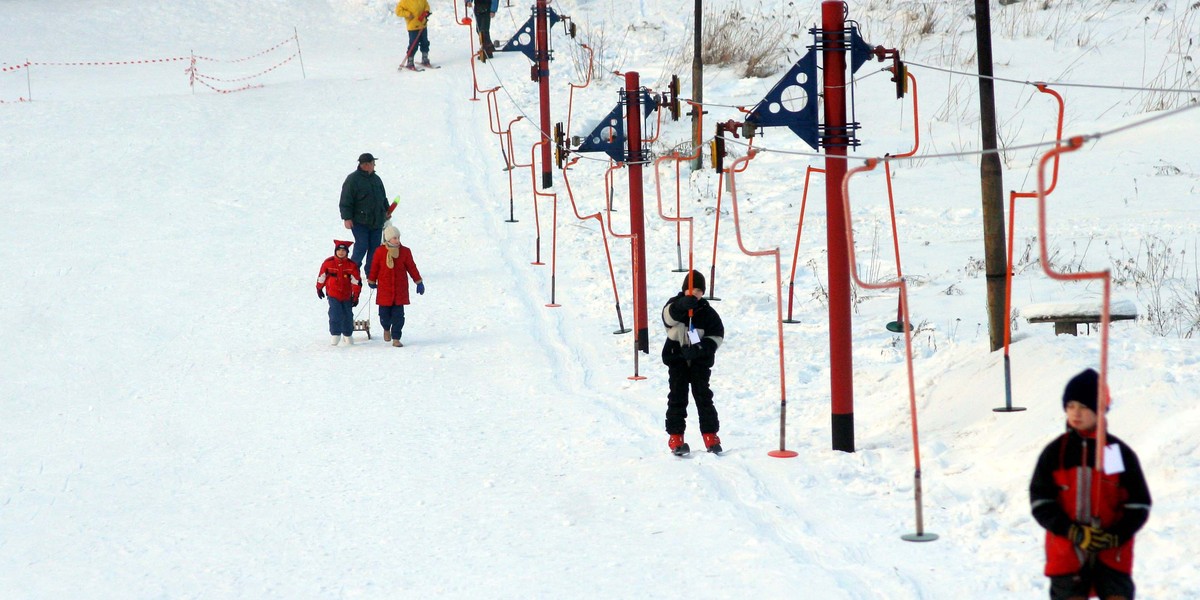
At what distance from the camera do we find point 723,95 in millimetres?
23688

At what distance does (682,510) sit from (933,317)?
526cm

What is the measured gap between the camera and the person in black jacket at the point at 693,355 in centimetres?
820

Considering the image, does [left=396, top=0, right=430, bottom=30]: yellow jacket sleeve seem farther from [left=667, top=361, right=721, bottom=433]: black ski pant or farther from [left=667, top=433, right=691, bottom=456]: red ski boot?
[left=667, top=433, right=691, bottom=456]: red ski boot

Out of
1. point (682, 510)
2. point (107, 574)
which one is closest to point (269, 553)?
point (107, 574)

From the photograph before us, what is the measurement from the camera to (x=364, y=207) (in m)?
14.3

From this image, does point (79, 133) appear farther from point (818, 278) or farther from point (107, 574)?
point (107, 574)

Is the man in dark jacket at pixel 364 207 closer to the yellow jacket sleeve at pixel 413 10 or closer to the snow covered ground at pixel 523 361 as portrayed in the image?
the snow covered ground at pixel 523 361

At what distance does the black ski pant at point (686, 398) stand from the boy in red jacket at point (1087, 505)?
12.4ft

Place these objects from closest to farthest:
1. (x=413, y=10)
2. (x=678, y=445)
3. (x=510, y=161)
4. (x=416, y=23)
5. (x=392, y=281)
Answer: (x=678, y=445) → (x=392, y=281) → (x=510, y=161) → (x=413, y=10) → (x=416, y=23)

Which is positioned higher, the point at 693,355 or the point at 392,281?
the point at 392,281

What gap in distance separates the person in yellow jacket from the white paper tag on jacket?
24436 millimetres

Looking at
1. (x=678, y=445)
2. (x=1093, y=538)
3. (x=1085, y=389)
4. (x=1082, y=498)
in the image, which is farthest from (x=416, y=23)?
(x=1093, y=538)

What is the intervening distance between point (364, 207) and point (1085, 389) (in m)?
10.9

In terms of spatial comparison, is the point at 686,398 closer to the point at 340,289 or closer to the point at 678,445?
the point at 678,445
